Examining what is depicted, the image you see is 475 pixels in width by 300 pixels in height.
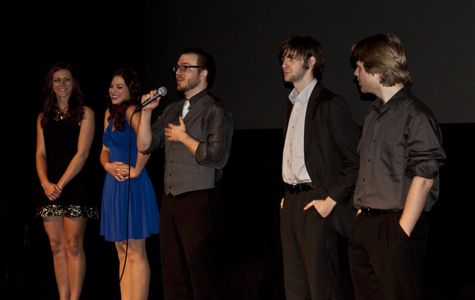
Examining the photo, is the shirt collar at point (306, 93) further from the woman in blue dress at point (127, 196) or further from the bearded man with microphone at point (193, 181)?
the woman in blue dress at point (127, 196)

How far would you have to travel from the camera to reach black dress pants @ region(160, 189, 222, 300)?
12.5 ft

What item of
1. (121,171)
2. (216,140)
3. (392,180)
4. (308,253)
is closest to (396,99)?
(392,180)

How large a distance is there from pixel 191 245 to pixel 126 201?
75 centimetres

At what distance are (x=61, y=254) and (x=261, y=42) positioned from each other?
200 centimetres

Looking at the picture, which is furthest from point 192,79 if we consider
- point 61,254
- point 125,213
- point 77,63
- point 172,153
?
point 77,63

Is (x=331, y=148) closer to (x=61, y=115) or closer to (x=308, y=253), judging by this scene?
(x=308, y=253)

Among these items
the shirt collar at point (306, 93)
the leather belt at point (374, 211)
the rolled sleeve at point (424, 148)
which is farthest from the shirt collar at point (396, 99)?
the shirt collar at point (306, 93)

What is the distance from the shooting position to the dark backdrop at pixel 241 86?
4062 mm

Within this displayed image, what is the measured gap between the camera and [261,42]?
521 centimetres

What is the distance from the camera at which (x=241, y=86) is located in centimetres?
531

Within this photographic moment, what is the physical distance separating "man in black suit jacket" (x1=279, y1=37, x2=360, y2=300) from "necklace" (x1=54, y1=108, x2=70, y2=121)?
5.78ft

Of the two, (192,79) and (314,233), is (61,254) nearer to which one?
(192,79)

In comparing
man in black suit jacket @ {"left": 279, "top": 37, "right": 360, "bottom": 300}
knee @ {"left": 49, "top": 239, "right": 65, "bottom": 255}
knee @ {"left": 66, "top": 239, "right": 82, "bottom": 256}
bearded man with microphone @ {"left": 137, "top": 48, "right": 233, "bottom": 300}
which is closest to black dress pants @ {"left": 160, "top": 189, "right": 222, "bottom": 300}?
bearded man with microphone @ {"left": 137, "top": 48, "right": 233, "bottom": 300}

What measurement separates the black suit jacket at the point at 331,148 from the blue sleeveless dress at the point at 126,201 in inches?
51.9
